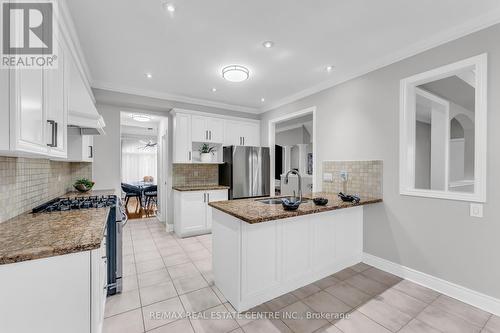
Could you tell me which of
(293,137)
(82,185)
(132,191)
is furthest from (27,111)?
(293,137)

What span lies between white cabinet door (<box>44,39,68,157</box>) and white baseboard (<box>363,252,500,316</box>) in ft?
11.6

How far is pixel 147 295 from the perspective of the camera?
7.36ft

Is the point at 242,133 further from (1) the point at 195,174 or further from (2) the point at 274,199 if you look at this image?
(2) the point at 274,199

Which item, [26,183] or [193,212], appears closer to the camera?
[26,183]

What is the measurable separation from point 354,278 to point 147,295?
2.28m

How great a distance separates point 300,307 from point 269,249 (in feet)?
1.94

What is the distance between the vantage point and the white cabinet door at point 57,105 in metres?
1.44

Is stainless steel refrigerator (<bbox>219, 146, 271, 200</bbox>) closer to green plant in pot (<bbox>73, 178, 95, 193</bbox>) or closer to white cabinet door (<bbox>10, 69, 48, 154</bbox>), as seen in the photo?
green plant in pot (<bbox>73, 178, 95, 193</bbox>)

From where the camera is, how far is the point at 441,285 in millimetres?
2301

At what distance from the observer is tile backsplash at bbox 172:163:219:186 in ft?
14.8

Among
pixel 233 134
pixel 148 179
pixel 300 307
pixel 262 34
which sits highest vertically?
pixel 262 34

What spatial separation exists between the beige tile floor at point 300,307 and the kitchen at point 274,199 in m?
0.02

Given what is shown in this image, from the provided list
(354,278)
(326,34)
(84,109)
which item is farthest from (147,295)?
(326,34)
